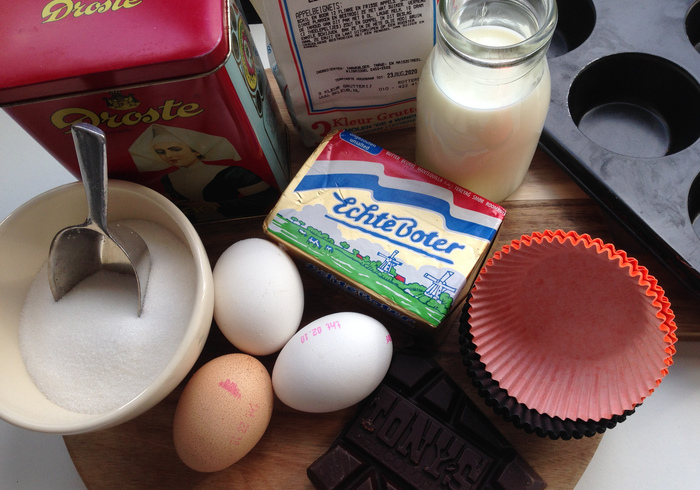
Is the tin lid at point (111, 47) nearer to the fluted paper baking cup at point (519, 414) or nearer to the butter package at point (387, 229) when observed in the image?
the butter package at point (387, 229)

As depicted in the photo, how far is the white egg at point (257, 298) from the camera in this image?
2.29ft

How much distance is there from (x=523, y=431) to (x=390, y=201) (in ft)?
1.12

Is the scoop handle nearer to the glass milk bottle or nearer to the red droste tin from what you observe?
the red droste tin

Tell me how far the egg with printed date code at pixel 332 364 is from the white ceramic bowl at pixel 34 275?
0.36ft

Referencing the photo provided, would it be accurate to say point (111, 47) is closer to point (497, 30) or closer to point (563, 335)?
point (497, 30)

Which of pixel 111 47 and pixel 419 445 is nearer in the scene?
pixel 111 47

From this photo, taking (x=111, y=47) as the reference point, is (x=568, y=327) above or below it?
below

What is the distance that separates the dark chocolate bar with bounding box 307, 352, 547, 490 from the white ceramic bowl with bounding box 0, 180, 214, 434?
0.22 meters

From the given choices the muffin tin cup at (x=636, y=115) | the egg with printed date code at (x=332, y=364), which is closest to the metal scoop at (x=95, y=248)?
the egg with printed date code at (x=332, y=364)

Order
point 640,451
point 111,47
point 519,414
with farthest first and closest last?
point 640,451 → point 519,414 → point 111,47

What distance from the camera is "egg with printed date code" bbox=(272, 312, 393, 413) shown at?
67 cm

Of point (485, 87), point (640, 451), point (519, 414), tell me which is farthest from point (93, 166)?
point (640, 451)

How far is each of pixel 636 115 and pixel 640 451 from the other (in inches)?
20.8

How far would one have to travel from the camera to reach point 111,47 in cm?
58
